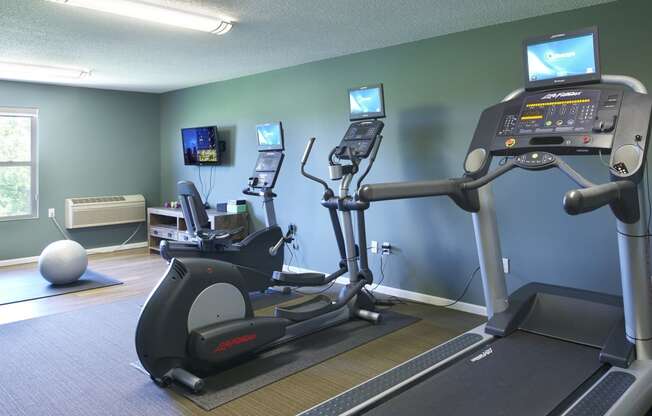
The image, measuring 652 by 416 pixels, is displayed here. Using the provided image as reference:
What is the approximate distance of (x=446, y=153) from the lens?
421 centimetres

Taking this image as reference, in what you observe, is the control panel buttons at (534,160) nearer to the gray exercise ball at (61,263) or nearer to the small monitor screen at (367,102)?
the small monitor screen at (367,102)

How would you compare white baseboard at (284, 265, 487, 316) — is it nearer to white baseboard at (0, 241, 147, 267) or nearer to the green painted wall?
white baseboard at (0, 241, 147, 267)

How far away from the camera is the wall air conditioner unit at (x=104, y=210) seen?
21.8 feet

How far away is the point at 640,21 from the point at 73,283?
18.0 feet

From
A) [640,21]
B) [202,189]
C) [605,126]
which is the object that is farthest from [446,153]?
[202,189]

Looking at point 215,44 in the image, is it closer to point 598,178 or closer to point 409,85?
point 409,85

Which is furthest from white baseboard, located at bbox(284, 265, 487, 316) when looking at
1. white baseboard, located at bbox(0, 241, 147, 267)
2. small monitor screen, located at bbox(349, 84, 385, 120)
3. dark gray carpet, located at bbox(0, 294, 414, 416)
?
white baseboard, located at bbox(0, 241, 147, 267)

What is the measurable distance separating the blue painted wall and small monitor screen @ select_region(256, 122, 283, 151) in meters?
0.59

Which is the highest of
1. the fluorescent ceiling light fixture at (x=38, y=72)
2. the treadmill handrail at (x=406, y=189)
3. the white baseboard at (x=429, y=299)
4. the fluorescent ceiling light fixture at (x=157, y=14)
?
the fluorescent ceiling light fixture at (x=38, y=72)

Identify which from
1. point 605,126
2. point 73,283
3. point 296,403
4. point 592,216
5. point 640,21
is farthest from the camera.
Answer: point 73,283

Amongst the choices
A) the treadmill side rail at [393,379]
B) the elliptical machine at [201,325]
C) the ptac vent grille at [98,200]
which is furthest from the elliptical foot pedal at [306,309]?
the ptac vent grille at [98,200]

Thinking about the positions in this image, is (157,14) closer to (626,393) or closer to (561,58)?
(561,58)

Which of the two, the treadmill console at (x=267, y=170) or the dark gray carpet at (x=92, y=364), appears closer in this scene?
the dark gray carpet at (x=92, y=364)

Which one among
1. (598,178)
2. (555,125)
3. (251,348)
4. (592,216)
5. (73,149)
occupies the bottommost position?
(251,348)
